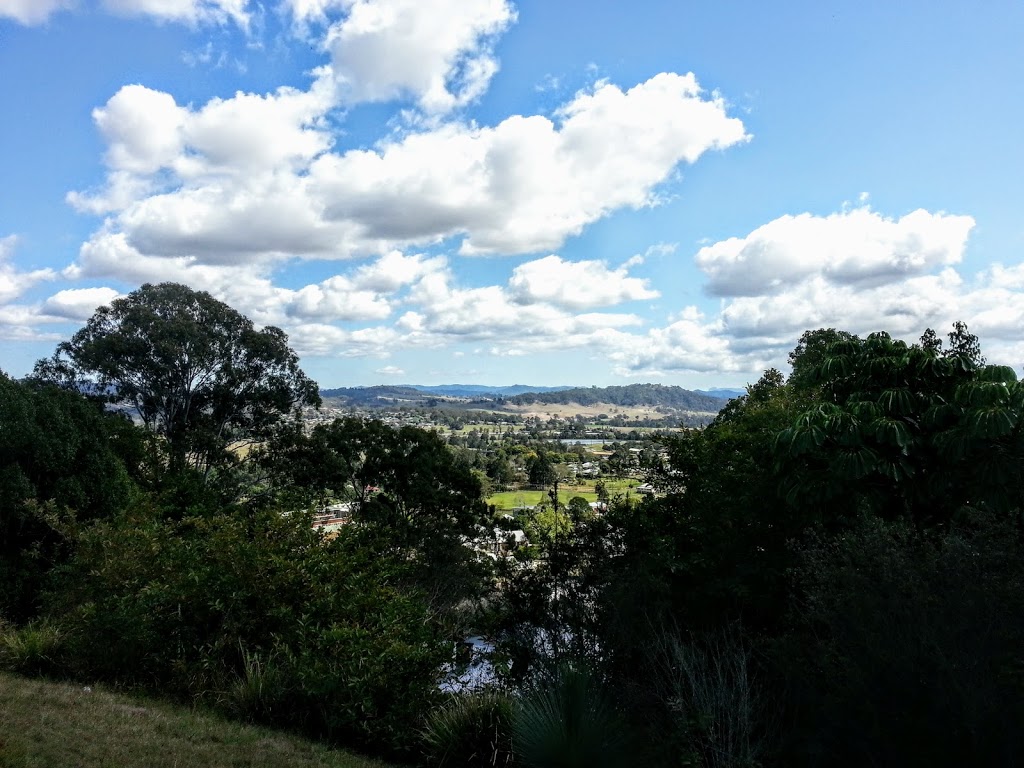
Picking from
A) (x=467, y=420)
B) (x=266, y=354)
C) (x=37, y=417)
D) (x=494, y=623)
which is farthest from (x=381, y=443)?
(x=467, y=420)

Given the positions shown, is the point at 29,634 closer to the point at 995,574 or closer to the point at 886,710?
A: the point at 886,710

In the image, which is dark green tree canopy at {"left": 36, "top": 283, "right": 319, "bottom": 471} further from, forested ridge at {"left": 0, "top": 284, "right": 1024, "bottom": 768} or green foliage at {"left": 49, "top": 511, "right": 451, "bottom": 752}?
green foliage at {"left": 49, "top": 511, "right": 451, "bottom": 752}

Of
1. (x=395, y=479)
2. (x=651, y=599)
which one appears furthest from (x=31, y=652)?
(x=395, y=479)

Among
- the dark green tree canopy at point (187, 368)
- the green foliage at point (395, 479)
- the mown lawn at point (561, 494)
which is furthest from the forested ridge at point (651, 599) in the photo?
the dark green tree canopy at point (187, 368)

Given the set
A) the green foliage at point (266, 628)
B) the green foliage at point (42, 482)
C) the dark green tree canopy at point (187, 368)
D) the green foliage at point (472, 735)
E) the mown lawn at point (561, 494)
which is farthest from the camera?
the dark green tree canopy at point (187, 368)

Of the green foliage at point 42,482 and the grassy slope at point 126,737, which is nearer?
the grassy slope at point 126,737

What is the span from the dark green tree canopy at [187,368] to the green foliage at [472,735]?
17.7 metres

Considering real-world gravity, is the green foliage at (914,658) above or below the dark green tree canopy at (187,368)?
below

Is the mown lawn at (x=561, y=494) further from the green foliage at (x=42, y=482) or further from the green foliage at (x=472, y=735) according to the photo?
the green foliage at (x=42, y=482)

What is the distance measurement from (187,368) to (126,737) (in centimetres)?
1952

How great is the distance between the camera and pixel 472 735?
668 centimetres

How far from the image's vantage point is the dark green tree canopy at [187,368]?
71.5 feet

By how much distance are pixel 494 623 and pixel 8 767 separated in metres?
7.04

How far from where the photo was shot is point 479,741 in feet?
21.9
